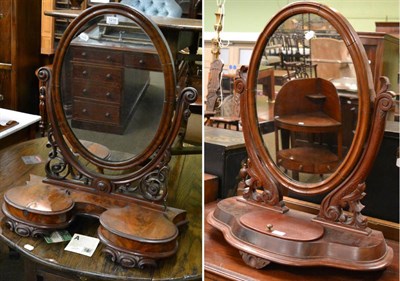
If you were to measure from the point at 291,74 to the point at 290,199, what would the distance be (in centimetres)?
30

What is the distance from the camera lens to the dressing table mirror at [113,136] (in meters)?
0.99

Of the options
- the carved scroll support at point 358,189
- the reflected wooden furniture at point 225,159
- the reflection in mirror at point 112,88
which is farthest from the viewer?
the reflected wooden furniture at point 225,159

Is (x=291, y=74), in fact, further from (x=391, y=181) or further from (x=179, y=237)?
(x=179, y=237)

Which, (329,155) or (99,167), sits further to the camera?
(99,167)

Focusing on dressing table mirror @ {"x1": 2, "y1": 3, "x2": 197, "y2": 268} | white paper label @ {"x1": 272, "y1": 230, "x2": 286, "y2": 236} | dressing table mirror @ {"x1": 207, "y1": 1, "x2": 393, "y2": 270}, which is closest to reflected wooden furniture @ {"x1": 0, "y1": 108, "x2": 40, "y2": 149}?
dressing table mirror @ {"x1": 2, "y1": 3, "x2": 197, "y2": 268}

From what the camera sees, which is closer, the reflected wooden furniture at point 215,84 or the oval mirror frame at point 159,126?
the oval mirror frame at point 159,126

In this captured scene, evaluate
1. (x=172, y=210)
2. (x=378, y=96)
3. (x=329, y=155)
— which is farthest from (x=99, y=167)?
(x=378, y=96)

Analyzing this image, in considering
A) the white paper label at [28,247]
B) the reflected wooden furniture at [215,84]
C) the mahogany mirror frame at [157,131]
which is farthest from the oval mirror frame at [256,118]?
the reflected wooden furniture at [215,84]

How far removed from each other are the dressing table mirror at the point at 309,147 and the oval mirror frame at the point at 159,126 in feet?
0.48

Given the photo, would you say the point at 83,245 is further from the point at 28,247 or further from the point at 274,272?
the point at 274,272

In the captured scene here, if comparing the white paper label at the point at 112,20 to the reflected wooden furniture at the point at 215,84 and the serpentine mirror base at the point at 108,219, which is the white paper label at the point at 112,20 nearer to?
the serpentine mirror base at the point at 108,219

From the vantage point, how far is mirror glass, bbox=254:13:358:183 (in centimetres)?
90

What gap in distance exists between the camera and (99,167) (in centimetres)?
112

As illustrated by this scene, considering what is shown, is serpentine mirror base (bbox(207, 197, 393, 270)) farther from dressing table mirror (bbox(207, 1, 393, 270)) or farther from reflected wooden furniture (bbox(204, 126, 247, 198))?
reflected wooden furniture (bbox(204, 126, 247, 198))
